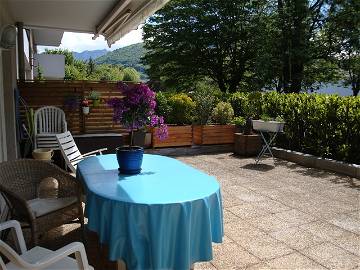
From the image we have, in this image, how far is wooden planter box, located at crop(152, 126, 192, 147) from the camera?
8.38 m

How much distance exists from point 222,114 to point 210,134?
2.37 ft

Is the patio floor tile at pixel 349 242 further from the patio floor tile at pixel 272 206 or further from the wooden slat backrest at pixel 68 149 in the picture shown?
the wooden slat backrest at pixel 68 149

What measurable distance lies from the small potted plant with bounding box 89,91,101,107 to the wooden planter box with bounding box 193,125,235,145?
2.45 m

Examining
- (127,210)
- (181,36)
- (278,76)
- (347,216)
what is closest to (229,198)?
(347,216)

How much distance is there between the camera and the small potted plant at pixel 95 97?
7727 mm

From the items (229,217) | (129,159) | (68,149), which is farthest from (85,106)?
(129,159)

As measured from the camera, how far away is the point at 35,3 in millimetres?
5605

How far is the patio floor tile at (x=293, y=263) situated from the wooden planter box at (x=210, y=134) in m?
5.55

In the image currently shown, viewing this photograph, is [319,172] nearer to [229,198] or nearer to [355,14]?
[229,198]

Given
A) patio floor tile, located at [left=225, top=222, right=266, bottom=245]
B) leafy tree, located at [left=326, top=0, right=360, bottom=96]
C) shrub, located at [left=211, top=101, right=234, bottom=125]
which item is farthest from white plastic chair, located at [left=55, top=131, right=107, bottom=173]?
leafy tree, located at [left=326, top=0, right=360, bottom=96]

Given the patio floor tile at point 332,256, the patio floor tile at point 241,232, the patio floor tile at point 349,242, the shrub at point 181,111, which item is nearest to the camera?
the patio floor tile at point 332,256

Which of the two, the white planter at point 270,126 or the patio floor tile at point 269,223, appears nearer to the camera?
the patio floor tile at point 269,223

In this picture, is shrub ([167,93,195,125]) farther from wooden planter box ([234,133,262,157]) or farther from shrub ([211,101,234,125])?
wooden planter box ([234,133,262,157])

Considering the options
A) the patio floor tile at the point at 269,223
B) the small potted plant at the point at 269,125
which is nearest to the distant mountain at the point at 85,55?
the small potted plant at the point at 269,125
